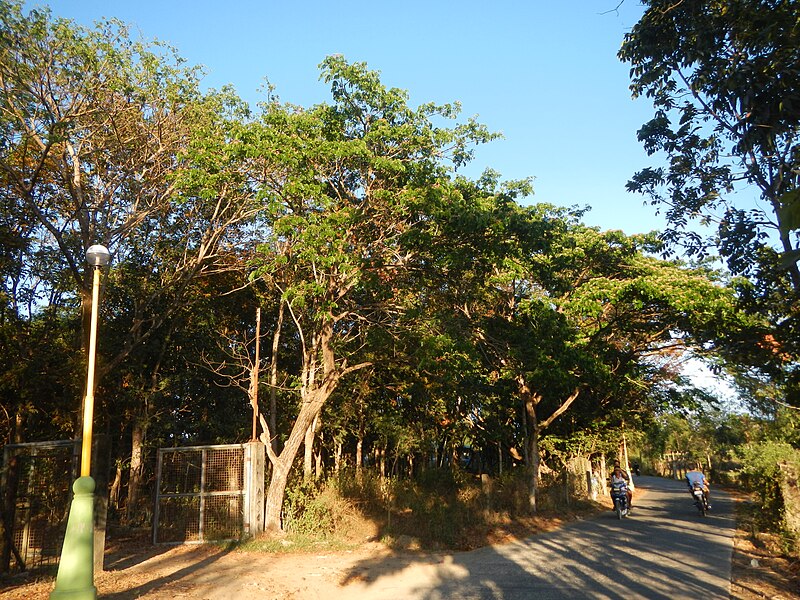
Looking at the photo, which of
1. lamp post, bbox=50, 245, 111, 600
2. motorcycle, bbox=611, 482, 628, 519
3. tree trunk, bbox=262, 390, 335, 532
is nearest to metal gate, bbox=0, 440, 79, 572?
lamp post, bbox=50, 245, 111, 600

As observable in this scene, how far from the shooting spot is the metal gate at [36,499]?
951 cm

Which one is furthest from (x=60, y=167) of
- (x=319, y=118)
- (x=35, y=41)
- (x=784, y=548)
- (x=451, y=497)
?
(x=784, y=548)

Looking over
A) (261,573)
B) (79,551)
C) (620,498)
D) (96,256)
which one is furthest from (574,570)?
(620,498)

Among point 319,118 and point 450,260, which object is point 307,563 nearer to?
point 450,260

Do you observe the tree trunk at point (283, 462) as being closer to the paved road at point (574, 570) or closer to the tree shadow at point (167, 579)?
the tree shadow at point (167, 579)

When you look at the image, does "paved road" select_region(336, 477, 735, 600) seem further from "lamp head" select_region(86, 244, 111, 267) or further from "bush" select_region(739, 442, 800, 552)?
"lamp head" select_region(86, 244, 111, 267)

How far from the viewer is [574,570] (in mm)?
10031

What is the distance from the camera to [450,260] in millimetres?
13312

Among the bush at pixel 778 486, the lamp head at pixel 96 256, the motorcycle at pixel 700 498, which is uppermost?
the lamp head at pixel 96 256

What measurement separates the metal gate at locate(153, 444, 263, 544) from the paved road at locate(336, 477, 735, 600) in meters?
4.02

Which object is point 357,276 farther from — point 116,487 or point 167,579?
point 116,487

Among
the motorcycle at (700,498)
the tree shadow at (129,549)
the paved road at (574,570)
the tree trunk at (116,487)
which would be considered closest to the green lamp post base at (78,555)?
the paved road at (574,570)

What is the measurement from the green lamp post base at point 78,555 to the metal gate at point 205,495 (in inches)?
267

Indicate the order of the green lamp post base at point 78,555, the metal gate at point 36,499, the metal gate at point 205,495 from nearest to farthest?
1. the green lamp post base at point 78,555
2. the metal gate at point 36,499
3. the metal gate at point 205,495
